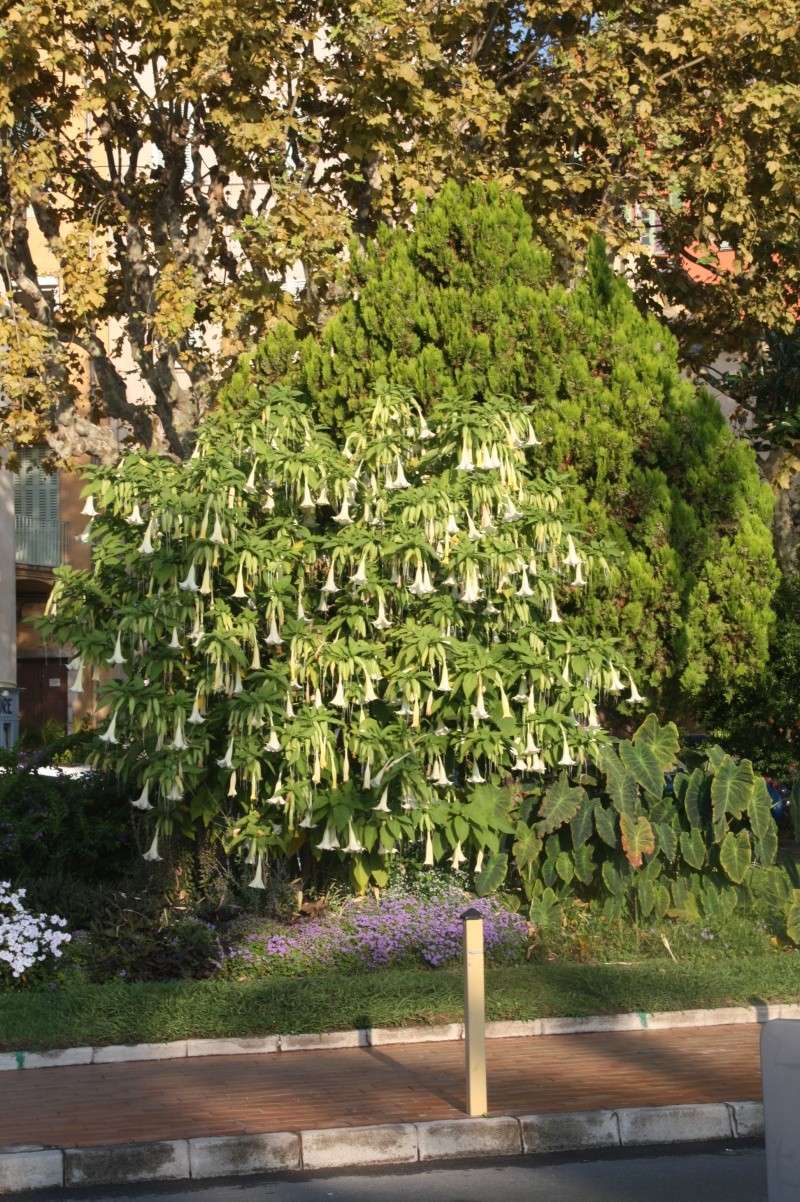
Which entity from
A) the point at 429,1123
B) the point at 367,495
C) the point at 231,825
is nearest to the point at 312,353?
the point at 367,495

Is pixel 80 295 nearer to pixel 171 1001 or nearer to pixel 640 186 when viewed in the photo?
pixel 640 186

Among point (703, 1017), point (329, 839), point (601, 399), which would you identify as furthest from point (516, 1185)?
point (601, 399)

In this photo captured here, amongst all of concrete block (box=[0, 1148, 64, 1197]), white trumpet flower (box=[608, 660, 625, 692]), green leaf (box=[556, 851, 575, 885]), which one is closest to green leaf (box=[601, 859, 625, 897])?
green leaf (box=[556, 851, 575, 885])

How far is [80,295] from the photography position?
16625mm

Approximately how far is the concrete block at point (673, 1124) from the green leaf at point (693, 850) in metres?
4.71

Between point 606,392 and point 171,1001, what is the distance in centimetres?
664

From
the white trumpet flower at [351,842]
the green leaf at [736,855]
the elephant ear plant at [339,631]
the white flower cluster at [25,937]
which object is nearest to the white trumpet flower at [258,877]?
the elephant ear plant at [339,631]

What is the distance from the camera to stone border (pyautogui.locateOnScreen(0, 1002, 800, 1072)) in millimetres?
9664

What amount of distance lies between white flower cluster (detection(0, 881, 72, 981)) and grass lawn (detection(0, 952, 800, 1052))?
0.31 m

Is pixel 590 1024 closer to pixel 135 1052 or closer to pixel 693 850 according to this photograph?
pixel 693 850

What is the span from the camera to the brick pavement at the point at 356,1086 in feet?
26.6

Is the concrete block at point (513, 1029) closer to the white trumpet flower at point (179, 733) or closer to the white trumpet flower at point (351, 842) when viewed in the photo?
the white trumpet flower at point (351, 842)

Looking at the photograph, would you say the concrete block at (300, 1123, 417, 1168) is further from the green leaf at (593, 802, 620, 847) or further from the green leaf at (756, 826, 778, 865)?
the green leaf at (756, 826, 778, 865)

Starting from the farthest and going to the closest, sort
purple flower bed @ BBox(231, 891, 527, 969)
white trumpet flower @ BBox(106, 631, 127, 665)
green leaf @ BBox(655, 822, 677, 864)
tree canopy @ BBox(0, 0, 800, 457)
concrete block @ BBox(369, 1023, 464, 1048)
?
tree canopy @ BBox(0, 0, 800, 457)
green leaf @ BBox(655, 822, 677, 864)
white trumpet flower @ BBox(106, 631, 127, 665)
purple flower bed @ BBox(231, 891, 527, 969)
concrete block @ BBox(369, 1023, 464, 1048)
